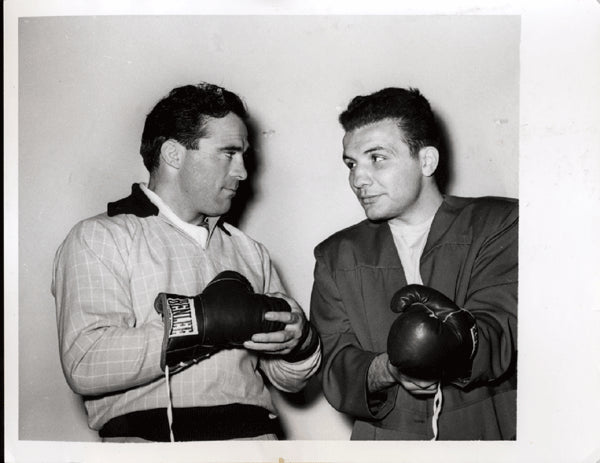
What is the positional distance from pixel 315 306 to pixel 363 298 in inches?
4.7

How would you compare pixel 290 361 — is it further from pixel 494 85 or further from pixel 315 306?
pixel 494 85

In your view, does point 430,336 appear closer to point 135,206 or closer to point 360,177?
point 360,177

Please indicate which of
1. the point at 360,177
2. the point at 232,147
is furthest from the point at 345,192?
the point at 232,147

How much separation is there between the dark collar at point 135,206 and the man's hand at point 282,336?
0.38 m

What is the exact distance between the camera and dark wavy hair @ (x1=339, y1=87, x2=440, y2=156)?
169cm

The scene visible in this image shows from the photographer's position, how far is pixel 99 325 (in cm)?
156

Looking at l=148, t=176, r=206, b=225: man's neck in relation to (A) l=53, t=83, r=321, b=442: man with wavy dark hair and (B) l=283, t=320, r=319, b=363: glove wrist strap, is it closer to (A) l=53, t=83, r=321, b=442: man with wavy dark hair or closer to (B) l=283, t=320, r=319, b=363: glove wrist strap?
(A) l=53, t=83, r=321, b=442: man with wavy dark hair

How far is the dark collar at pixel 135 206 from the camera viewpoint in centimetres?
166

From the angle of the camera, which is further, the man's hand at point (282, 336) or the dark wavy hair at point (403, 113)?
the dark wavy hair at point (403, 113)

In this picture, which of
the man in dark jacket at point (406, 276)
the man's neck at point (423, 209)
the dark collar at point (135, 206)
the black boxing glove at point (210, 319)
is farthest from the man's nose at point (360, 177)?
the dark collar at point (135, 206)

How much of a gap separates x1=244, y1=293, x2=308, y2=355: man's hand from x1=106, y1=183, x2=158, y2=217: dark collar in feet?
1.24

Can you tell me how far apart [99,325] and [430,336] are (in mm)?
727

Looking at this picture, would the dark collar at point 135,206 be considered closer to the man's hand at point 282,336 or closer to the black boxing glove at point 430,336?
the man's hand at point 282,336
